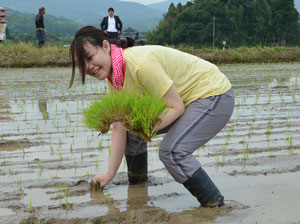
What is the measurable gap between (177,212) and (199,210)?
119 millimetres

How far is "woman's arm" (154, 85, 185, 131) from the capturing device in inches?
87.4

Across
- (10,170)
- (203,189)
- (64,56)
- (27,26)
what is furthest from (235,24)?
(27,26)

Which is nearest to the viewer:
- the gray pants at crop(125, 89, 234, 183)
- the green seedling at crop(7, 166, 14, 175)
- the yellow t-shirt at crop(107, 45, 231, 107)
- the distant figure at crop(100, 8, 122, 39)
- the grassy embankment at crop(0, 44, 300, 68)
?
the yellow t-shirt at crop(107, 45, 231, 107)

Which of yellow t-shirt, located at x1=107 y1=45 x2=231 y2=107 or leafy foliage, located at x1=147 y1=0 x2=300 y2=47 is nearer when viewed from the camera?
yellow t-shirt, located at x1=107 y1=45 x2=231 y2=107

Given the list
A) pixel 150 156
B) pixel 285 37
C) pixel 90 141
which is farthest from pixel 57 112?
pixel 285 37

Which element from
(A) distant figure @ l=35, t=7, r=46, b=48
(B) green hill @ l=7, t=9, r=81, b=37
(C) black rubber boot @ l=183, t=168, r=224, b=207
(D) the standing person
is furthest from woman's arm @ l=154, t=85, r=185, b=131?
(B) green hill @ l=7, t=9, r=81, b=37

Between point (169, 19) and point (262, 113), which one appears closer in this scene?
point (262, 113)

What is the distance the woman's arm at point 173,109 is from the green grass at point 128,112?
34 mm

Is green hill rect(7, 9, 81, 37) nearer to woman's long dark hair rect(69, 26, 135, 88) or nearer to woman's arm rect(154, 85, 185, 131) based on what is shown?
woman's long dark hair rect(69, 26, 135, 88)

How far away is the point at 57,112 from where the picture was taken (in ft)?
16.8

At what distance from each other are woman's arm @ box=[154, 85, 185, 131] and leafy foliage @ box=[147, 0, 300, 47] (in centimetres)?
6441

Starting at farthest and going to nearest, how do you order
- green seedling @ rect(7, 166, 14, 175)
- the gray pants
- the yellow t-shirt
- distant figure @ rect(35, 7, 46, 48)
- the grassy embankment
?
distant figure @ rect(35, 7, 46, 48), the grassy embankment, green seedling @ rect(7, 166, 14, 175), the gray pants, the yellow t-shirt

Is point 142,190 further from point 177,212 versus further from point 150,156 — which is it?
point 150,156

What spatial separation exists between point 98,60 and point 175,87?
1.43 ft
